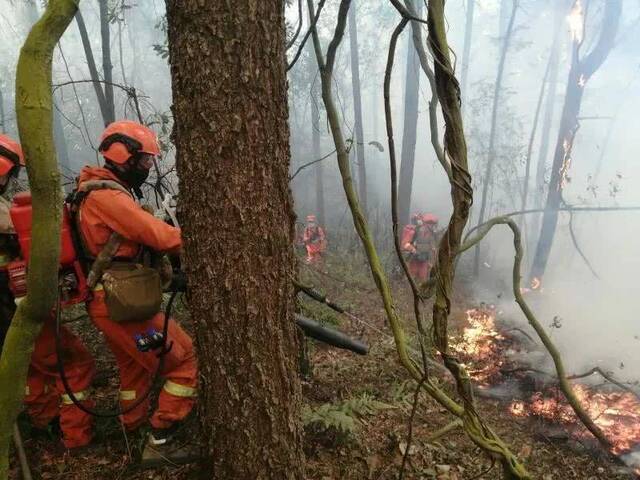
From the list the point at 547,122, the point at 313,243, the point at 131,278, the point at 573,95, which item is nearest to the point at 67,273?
the point at 131,278

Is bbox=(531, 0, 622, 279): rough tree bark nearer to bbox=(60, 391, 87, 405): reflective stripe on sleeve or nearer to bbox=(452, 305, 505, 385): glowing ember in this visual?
bbox=(452, 305, 505, 385): glowing ember

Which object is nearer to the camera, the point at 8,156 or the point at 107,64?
the point at 8,156

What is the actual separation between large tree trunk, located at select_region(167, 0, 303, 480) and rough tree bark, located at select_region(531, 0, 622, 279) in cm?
1041

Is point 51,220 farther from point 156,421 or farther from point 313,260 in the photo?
point 313,260

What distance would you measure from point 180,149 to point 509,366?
601cm

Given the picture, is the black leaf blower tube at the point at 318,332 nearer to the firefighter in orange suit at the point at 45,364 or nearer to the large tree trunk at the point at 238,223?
the large tree trunk at the point at 238,223

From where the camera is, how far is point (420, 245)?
464 inches

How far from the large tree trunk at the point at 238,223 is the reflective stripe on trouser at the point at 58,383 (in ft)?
4.85

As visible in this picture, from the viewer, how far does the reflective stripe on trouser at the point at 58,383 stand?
3.04m

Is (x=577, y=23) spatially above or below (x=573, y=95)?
above

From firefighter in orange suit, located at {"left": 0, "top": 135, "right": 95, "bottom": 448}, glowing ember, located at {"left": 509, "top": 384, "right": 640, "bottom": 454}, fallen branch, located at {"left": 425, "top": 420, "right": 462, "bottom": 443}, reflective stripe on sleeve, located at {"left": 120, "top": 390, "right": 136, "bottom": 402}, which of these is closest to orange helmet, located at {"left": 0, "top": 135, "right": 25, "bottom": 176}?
firefighter in orange suit, located at {"left": 0, "top": 135, "right": 95, "bottom": 448}

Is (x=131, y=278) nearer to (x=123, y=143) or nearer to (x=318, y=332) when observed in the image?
(x=123, y=143)

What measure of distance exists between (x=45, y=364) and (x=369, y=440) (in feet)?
8.14

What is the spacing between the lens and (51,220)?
1239 millimetres
